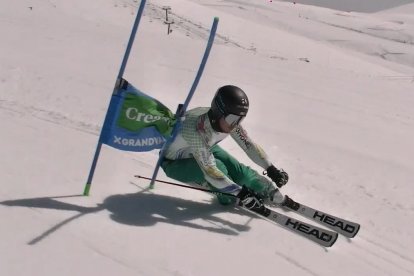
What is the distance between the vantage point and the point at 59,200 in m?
4.83

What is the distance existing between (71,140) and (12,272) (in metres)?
2.98

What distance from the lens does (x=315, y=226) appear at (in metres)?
5.04

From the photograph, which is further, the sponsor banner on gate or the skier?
the skier

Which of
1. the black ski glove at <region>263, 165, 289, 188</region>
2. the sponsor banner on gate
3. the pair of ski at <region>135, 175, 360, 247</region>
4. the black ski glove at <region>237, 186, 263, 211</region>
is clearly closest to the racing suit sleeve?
the black ski glove at <region>263, 165, 289, 188</region>

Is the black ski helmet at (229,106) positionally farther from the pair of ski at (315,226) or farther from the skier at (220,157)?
the pair of ski at (315,226)

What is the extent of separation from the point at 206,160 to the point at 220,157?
761 millimetres

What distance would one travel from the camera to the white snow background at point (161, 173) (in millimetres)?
4301

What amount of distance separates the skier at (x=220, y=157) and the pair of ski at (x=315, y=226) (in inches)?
6.8

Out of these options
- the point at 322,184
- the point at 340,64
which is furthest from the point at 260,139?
the point at 340,64

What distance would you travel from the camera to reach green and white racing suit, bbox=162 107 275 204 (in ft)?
16.1

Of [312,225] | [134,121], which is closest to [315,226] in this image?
[312,225]

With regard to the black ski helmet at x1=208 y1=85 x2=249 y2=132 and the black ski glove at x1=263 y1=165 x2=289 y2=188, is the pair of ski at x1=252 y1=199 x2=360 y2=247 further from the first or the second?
the black ski helmet at x1=208 y1=85 x2=249 y2=132

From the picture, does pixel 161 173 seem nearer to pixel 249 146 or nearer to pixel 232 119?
pixel 249 146

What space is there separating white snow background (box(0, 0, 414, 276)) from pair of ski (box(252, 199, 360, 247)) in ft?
0.34
